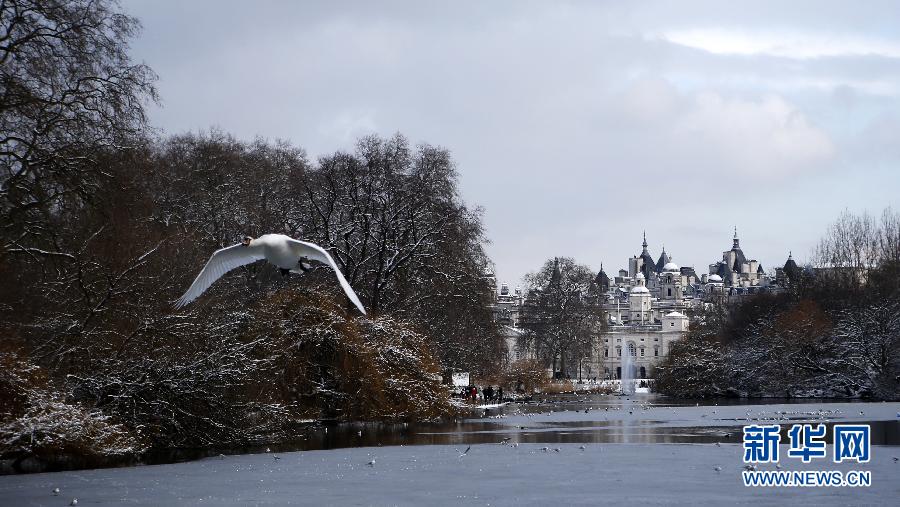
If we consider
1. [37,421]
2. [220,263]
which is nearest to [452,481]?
[220,263]

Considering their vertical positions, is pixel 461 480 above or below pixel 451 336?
below

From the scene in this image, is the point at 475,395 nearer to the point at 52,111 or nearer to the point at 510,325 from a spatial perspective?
the point at 52,111

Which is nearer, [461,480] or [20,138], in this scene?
[461,480]

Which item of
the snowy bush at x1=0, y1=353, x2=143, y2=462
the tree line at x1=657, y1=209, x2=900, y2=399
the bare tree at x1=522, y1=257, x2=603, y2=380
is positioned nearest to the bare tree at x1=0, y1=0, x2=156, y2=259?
the snowy bush at x1=0, y1=353, x2=143, y2=462

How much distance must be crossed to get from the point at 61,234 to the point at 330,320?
34.8 ft

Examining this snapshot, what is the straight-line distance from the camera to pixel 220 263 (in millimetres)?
16688

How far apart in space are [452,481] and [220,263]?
529 cm

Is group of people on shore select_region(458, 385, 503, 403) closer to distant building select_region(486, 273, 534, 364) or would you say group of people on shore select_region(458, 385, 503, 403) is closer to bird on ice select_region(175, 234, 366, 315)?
A: distant building select_region(486, 273, 534, 364)

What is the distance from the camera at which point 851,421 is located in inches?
1323

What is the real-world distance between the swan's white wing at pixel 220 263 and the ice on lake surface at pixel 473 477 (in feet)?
9.53

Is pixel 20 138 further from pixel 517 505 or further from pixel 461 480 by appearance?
pixel 517 505

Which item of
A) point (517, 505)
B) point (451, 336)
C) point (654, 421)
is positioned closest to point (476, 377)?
point (451, 336)

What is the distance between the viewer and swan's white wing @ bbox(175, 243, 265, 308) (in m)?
16.2

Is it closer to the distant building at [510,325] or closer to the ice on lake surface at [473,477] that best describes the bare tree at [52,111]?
the ice on lake surface at [473,477]
